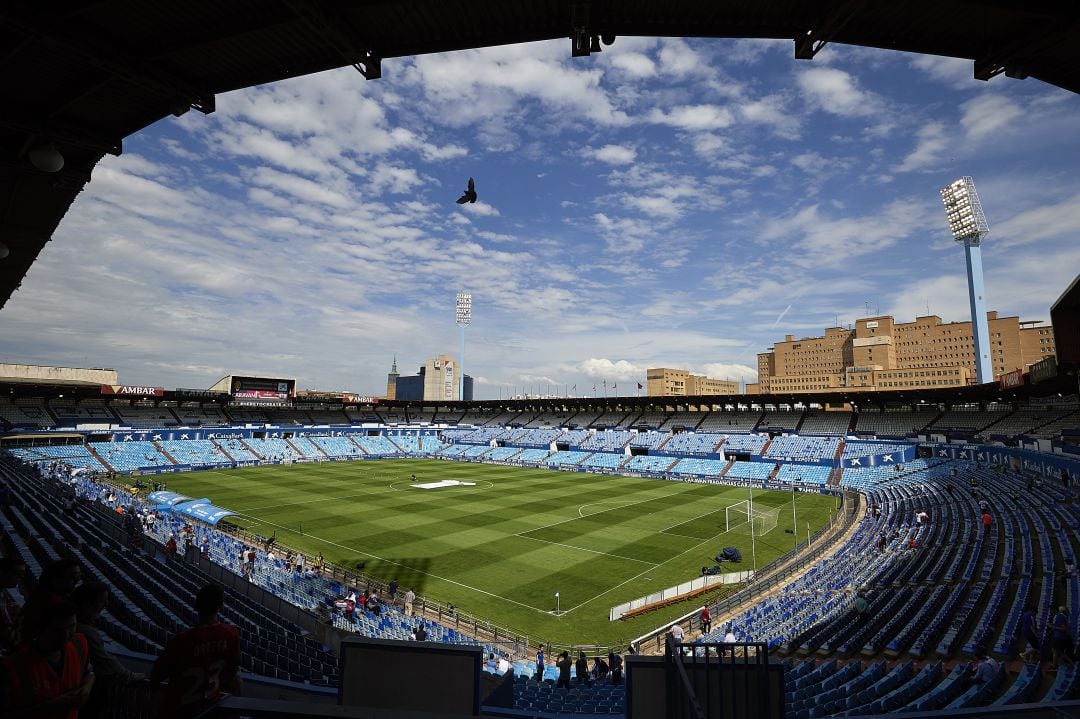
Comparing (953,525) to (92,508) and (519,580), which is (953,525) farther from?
(92,508)

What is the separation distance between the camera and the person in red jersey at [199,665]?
384 centimetres

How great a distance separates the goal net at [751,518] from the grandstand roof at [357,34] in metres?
29.6

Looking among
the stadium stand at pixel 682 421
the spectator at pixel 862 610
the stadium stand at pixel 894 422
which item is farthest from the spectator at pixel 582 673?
the stadium stand at pixel 682 421

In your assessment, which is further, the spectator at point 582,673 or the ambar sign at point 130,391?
the ambar sign at point 130,391

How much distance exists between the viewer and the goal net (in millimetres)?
34125

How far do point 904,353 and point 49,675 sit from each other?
183 metres

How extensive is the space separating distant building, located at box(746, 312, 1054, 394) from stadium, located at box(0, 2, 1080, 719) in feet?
336

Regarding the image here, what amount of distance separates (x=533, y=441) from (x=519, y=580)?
53227mm

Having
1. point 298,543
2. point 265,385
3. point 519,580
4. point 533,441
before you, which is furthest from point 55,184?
point 265,385

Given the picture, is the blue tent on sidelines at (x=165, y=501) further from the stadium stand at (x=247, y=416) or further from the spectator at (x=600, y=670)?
the stadium stand at (x=247, y=416)

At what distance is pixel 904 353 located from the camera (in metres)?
152

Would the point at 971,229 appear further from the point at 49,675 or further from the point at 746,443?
the point at 49,675

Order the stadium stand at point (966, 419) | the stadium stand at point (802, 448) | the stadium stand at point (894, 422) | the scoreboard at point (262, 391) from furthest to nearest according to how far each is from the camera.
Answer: the scoreboard at point (262, 391)
the stadium stand at point (894, 422)
the stadium stand at point (802, 448)
the stadium stand at point (966, 419)

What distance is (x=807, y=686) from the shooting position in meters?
10.7
